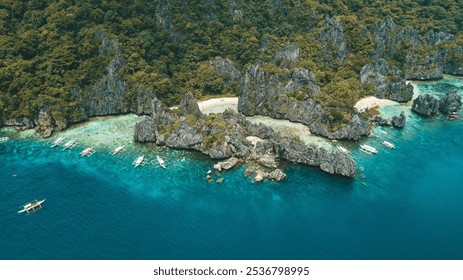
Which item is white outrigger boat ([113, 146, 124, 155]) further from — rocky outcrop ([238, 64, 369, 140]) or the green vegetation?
rocky outcrop ([238, 64, 369, 140])

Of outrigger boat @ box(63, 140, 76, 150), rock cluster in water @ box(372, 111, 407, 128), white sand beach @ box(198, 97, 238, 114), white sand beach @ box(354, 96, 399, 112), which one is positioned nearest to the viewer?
outrigger boat @ box(63, 140, 76, 150)

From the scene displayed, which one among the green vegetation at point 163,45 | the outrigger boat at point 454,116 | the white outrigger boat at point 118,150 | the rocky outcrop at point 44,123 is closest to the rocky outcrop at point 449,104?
the outrigger boat at point 454,116

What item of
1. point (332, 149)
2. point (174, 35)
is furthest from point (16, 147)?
point (332, 149)

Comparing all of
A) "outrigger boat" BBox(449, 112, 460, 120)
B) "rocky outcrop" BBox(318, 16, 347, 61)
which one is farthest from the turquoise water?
"rocky outcrop" BBox(318, 16, 347, 61)

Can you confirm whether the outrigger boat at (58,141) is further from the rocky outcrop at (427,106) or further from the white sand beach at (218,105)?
the rocky outcrop at (427,106)

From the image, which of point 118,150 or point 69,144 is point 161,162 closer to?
point 118,150

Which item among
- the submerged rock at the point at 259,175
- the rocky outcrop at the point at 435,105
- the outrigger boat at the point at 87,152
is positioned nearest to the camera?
the submerged rock at the point at 259,175

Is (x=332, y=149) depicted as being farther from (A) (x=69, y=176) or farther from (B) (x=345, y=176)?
(A) (x=69, y=176)
